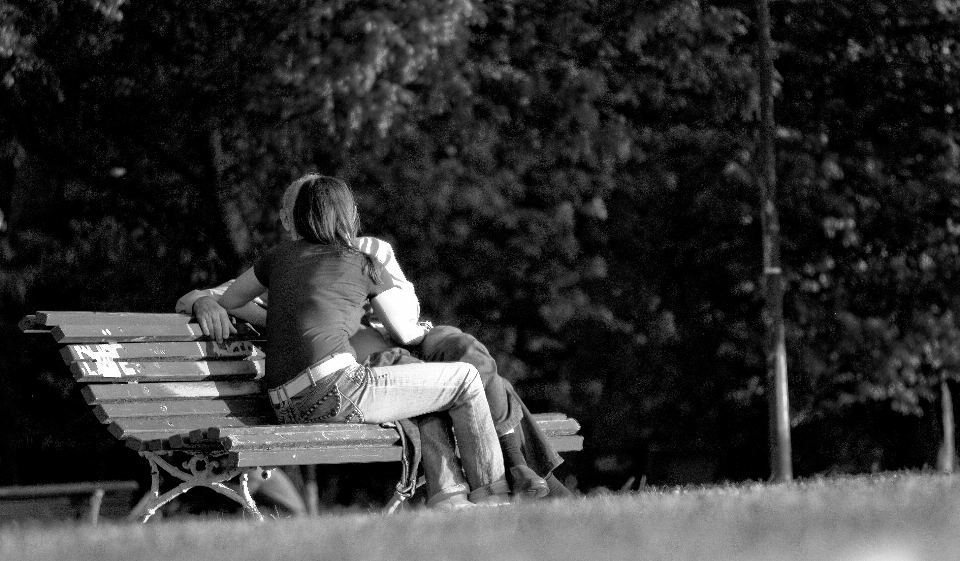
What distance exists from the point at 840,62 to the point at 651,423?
3.14 m

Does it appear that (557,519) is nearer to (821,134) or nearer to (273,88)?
(273,88)

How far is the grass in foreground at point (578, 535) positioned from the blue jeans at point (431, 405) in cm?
168

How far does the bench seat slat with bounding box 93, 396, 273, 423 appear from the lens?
683 cm

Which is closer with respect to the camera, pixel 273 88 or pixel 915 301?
pixel 273 88

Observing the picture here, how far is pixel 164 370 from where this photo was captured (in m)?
7.17

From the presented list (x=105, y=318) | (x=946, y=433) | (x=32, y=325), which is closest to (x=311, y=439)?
(x=105, y=318)

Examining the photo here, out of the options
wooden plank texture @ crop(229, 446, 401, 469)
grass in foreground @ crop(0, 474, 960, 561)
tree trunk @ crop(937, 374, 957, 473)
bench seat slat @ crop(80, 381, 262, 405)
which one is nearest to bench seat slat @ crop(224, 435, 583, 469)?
wooden plank texture @ crop(229, 446, 401, 469)

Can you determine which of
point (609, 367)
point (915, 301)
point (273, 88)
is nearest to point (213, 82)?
point (273, 88)

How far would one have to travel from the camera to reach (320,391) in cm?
680

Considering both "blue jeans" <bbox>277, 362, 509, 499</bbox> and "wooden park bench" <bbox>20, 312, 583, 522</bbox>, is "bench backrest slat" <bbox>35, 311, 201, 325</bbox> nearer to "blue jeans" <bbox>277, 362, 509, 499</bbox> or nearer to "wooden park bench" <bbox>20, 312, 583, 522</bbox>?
"wooden park bench" <bbox>20, 312, 583, 522</bbox>

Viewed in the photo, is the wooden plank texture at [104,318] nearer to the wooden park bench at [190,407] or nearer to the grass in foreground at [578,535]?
the wooden park bench at [190,407]

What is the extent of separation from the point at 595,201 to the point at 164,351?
5.44 meters

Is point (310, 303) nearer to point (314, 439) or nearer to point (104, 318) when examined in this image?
point (314, 439)

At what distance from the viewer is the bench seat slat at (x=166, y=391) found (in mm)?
6895
